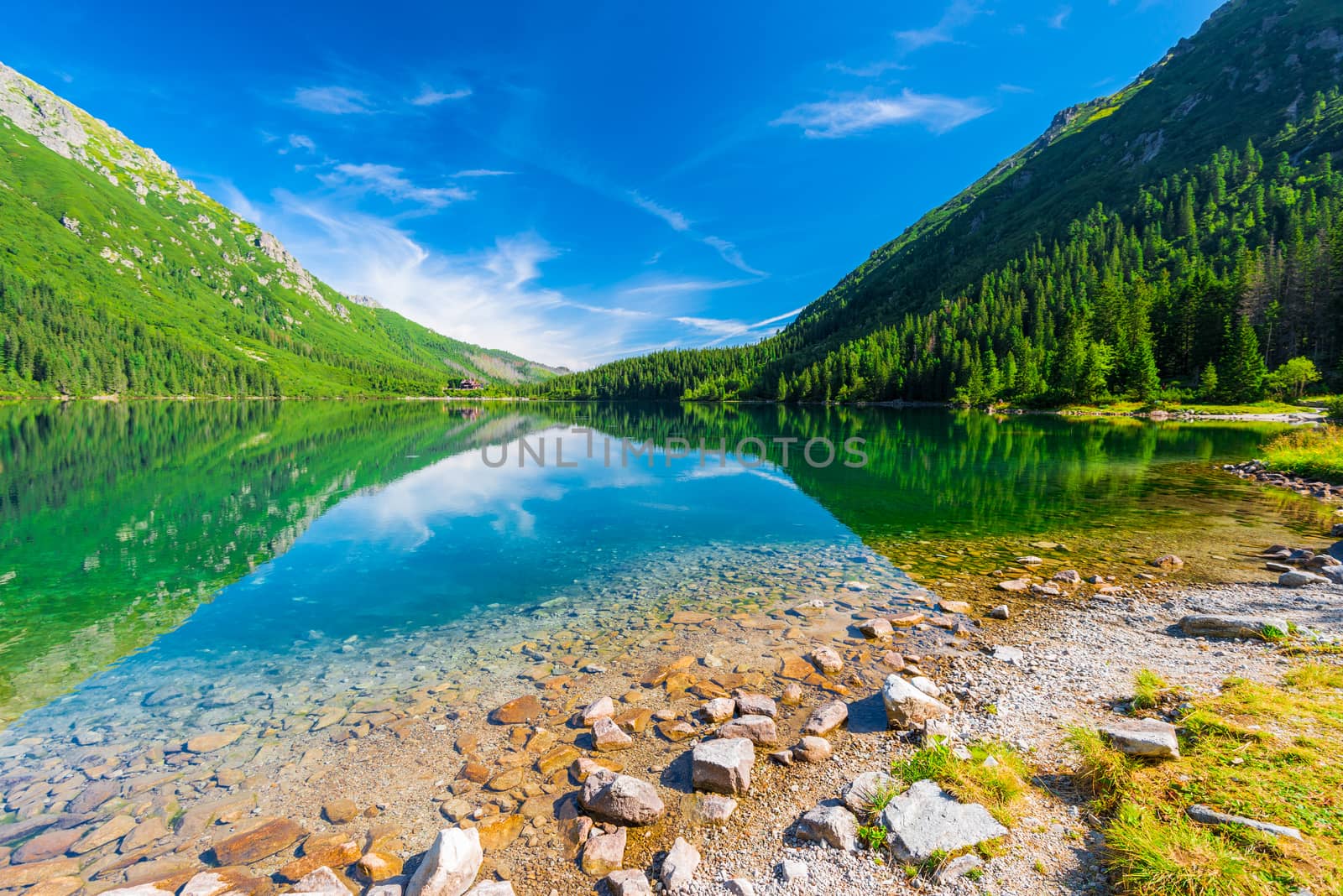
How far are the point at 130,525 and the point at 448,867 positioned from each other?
28715mm

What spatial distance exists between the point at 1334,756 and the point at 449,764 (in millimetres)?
11489

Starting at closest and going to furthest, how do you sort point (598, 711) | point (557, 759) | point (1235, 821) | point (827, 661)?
1. point (1235, 821)
2. point (557, 759)
3. point (598, 711)
4. point (827, 661)

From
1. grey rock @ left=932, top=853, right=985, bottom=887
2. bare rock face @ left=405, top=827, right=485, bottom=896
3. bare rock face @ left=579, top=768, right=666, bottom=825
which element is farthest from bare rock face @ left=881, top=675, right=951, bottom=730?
bare rock face @ left=405, top=827, right=485, bottom=896

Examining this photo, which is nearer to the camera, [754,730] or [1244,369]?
[754,730]

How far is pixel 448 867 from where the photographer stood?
18.9 ft

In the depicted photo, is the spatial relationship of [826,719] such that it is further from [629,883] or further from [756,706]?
[629,883]

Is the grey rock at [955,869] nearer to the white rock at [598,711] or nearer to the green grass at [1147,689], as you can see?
the green grass at [1147,689]

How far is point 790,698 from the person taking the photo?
401 inches

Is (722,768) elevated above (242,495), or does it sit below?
below

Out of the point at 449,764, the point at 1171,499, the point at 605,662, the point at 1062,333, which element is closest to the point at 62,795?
the point at 449,764

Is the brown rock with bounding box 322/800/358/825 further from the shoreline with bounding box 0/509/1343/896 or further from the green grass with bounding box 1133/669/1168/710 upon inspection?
the green grass with bounding box 1133/669/1168/710

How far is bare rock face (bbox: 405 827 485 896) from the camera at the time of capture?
5625 mm

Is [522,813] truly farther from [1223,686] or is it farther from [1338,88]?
[1338,88]

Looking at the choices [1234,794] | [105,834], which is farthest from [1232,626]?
[105,834]
